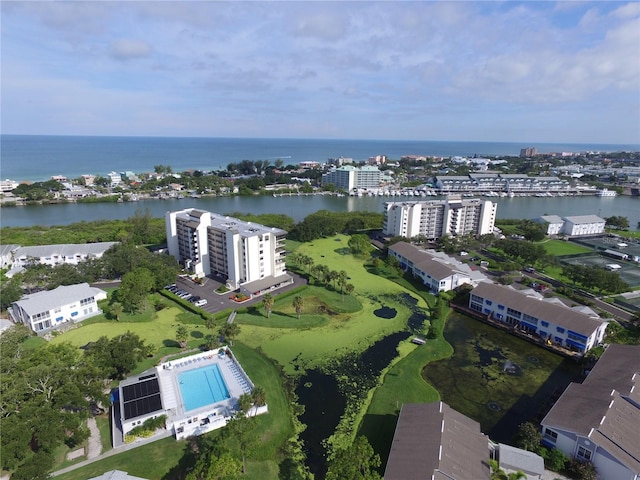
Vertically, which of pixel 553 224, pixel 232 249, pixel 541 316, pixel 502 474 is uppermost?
pixel 232 249

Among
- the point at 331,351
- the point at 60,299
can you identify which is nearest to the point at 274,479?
the point at 331,351

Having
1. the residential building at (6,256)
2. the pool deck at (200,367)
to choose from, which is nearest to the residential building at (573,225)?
the pool deck at (200,367)

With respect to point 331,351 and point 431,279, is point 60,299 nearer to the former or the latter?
point 331,351

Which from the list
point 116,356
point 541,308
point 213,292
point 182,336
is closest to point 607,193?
point 541,308

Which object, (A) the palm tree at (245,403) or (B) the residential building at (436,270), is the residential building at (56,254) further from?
(B) the residential building at (436,270)

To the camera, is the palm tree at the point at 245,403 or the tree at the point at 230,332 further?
the tree at the point at 230,332

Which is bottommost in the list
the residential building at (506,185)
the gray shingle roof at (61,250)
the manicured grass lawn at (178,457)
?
the manicured grass lawn at (178,457)

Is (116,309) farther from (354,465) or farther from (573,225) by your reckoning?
(573,225)
